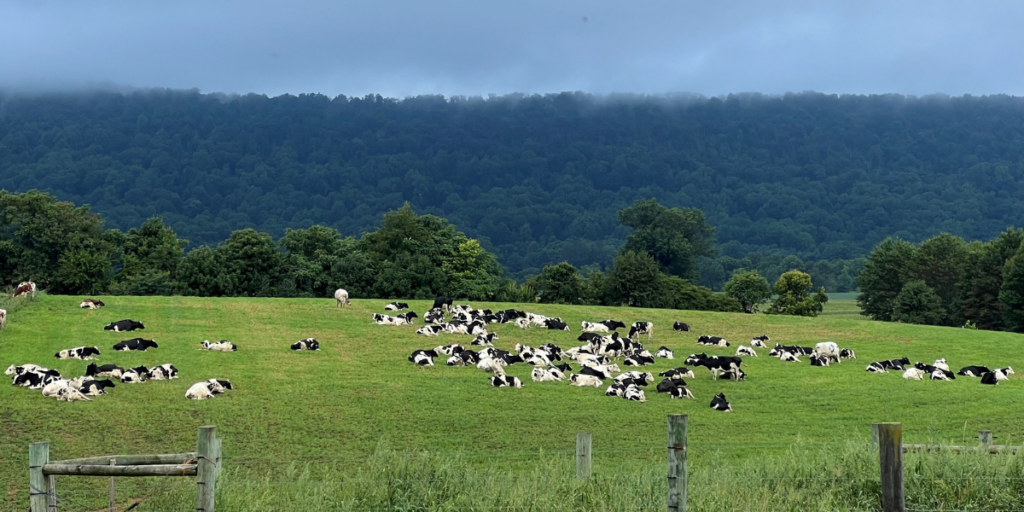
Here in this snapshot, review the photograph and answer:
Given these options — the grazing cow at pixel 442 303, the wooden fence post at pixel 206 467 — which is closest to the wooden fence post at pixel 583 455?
the wooden fence post at pixel 206 467

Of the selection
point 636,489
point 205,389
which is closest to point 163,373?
point 205,389

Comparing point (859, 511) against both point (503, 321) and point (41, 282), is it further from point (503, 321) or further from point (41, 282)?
point (41, 282)

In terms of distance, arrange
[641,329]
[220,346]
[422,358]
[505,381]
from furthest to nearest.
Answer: [641,329] → [220,346] → [422,358] → [505,381]

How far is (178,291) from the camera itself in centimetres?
6925

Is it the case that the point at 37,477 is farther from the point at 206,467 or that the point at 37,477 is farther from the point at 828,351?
the point at 828,351

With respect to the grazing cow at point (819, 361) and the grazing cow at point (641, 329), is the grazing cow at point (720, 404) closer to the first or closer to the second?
the grazing cow at point (819, 361)

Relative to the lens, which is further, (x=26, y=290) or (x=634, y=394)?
(x=26, y=290)

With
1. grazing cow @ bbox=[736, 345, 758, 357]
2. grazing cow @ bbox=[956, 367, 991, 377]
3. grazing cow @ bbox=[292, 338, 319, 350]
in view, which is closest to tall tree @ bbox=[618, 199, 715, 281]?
grazing cow @ bbox=[736, 345, 758, 357]

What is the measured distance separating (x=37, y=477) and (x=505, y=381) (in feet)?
55.6

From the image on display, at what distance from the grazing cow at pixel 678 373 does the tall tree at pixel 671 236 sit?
83660mm

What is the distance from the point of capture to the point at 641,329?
1533 inches

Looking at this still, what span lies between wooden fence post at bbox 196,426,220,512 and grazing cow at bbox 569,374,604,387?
18.1m

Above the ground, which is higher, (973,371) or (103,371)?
(103,371)

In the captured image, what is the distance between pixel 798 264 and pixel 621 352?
6044 inches
